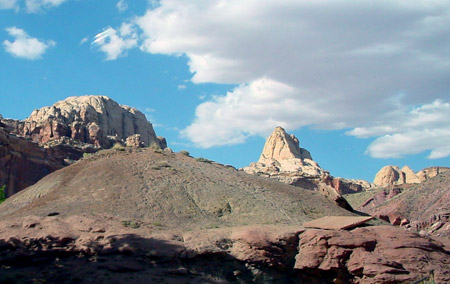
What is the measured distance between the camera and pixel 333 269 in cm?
1864

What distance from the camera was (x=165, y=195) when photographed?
23.9 metres

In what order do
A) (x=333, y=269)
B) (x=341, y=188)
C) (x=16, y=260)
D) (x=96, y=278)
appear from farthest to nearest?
(x=341, y=188)
(x=333, y=269)
(x=16, y=260)
(x=96, y=278)

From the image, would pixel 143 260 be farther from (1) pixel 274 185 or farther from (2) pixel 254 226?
(1) pixel 274 185

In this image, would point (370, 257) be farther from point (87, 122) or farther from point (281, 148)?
point (281, 148)

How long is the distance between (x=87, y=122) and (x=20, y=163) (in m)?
38.5

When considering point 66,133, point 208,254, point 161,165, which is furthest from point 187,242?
point 66,133

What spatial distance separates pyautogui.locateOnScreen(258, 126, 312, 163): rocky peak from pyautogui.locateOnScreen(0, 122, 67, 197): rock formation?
8423 centimetres

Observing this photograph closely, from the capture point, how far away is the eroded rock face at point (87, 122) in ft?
291

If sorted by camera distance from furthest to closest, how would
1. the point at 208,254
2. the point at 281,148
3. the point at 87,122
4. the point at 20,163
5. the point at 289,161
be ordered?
1. the point at 281,148
2. the point at 289,161
3. the point at 87,122
4. the point at 20,163
5. the point at 208,254

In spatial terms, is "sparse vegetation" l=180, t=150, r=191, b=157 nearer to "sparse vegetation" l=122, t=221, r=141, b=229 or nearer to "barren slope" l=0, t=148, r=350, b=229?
"barren slope" l=0, t=148, r=350, b=229

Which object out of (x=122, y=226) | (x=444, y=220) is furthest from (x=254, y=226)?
(x=444, y=220)

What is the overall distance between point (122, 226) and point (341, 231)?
8.46 metres

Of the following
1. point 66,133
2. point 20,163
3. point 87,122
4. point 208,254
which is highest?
point 87,122

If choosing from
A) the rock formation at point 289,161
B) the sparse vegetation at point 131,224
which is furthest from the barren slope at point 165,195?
the rock formation at point 289,161
